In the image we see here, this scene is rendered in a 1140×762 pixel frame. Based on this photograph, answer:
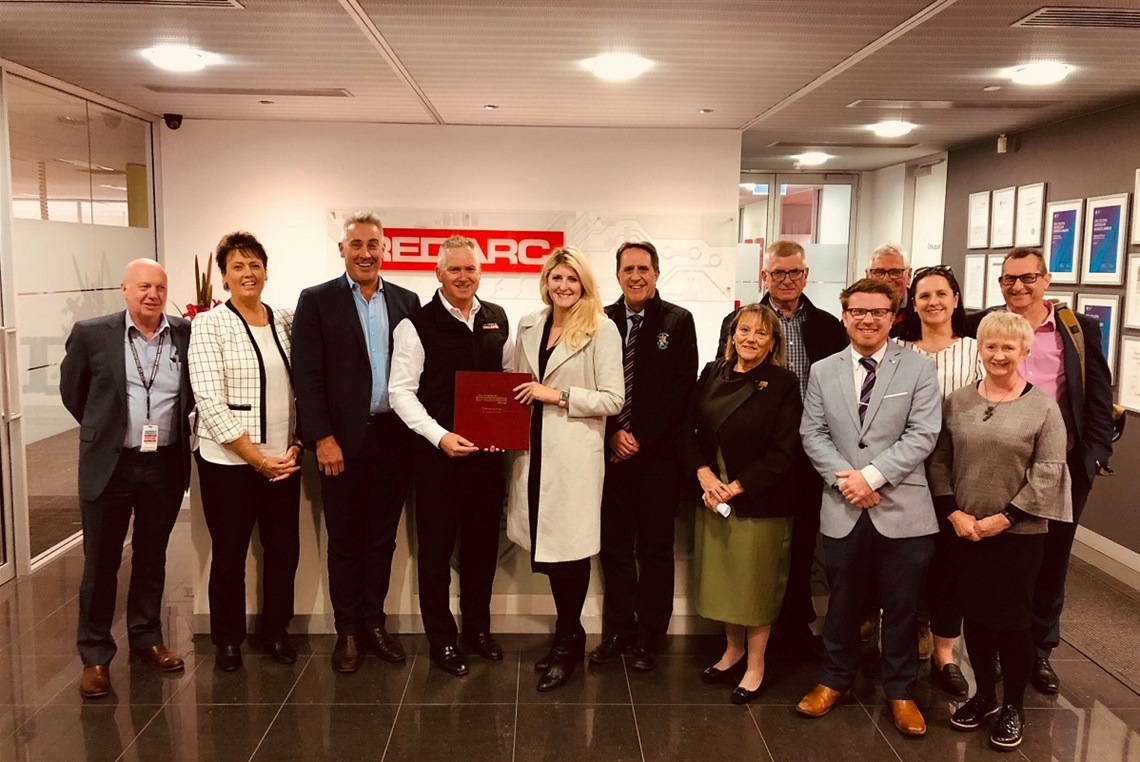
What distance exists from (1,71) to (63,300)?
1.30m

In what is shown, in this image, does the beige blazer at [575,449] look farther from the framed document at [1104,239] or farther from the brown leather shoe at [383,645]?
the framed document at [1104,239]

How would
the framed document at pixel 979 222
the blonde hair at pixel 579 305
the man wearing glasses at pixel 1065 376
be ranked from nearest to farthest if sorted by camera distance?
the blonde hair at pixel 579 305
the man wearing glasses at pixel 1065 376
the framed document at pixel 979 222

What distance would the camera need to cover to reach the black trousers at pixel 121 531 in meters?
3.28

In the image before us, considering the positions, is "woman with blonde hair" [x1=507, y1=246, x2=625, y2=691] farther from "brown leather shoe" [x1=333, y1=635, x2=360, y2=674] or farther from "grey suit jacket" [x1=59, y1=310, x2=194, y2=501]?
"grey suit jacket" [x1=59, y1=310, x2=194, y2=501]

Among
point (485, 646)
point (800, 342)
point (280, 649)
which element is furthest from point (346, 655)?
point (800, 342)

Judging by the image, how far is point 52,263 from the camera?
4.88 metres

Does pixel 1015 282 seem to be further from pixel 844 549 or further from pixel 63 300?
pixel 63 300

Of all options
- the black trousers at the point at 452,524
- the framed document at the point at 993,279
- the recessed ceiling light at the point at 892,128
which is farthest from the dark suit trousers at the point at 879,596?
the framed document at the point at 993,279

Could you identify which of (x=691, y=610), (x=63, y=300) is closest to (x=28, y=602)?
(x=63, y=300)

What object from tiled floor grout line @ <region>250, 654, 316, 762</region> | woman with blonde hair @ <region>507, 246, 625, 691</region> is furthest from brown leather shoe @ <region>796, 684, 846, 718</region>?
tiled floor grout line @ <region>250, 654, 316, 762</region>

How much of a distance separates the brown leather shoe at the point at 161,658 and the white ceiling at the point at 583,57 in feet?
9.06

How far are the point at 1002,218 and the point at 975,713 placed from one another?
4.89m

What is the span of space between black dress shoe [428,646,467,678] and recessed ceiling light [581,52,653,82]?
10.0 ft

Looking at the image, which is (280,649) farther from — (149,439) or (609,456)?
(609,456)
